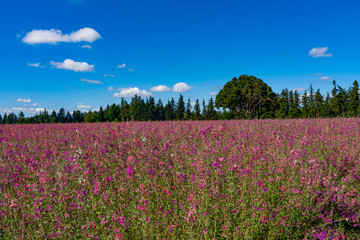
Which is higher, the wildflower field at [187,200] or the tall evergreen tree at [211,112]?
the tall evergreen tree at [211,112]

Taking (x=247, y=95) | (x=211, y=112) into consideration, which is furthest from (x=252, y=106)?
(x=211, y=112)

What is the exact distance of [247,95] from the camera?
127 ft

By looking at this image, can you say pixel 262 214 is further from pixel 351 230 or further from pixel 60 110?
pixel 60 110

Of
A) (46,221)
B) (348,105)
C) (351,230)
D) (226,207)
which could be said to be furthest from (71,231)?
(348,105)

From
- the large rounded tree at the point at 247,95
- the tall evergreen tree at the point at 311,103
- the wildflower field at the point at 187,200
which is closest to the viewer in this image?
the wildflower field at the point at 187,200

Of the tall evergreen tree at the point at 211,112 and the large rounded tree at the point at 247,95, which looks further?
the tall evergreen tree at the point at 211,112

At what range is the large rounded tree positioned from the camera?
38750mm

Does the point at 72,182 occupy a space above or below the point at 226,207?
above

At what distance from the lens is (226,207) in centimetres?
257

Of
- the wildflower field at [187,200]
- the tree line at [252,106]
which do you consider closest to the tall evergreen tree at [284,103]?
the tree line at [252,106]

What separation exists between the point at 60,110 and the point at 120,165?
410 feet

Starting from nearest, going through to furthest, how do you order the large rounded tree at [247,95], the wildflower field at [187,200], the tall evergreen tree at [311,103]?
the wildflower field at [187,200]
the large rounded tree at [247,95]
the tall evergreen tree at [311,103]

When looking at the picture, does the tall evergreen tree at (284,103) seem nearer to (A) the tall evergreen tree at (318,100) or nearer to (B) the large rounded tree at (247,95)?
(A) the tall evergreen tree at (318,100)

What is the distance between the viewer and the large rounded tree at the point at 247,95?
38.8 metres
